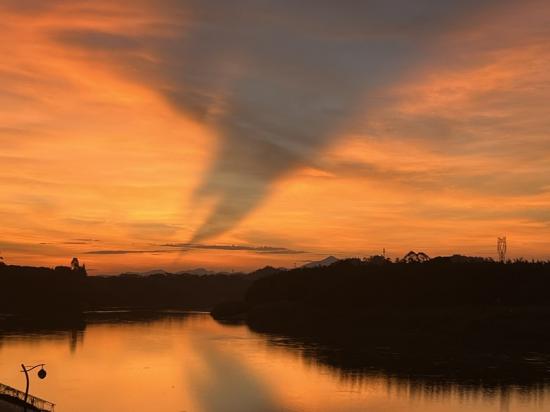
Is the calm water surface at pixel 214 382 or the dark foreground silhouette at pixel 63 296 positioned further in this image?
the dark foreground silhouette at pixel 63 296

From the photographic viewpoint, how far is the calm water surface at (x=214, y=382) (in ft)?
137

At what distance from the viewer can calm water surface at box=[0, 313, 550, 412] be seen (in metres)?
41.9

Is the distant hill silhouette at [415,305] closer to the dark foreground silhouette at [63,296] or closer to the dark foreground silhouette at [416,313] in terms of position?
the dark foreground silhouette at [416,313]

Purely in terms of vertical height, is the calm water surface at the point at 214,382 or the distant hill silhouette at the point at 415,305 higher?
the distant hill silhouette at the point at 415,305

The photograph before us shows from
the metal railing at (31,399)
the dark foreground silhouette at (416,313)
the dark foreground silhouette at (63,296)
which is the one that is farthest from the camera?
the dark foreground silhouette at (63,296)

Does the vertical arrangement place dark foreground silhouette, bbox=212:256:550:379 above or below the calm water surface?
above

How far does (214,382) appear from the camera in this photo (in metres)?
50.2

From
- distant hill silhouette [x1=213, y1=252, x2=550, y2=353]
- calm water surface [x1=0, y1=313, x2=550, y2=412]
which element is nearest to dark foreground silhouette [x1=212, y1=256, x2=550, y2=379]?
distant hill silhouette [x1=213, y1=252, x2=550, y2=353]

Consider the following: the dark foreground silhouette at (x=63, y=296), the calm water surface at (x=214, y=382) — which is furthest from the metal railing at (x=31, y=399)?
the dark foreground silhouette at (x=63, y=296)

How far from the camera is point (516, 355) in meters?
68.6

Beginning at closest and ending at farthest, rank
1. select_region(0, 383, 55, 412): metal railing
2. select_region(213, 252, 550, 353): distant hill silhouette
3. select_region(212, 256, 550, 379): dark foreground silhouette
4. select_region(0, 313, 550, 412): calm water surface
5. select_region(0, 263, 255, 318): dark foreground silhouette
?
select_region(0, 383, 55, 412): metal railing
select_region(0, 313, 550, 412): calm water surface
select_region(212, 256, 550, 379): dark foreground silhouette
select_region(213, 252, 550, 353): distant hill silhouette
select_region(0, 263, 255, 318): dark foreground silhouette

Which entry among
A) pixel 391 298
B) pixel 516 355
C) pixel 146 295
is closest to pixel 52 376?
pixel 516 355

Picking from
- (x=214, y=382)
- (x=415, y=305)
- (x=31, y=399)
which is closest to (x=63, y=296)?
(x=415, y=305)

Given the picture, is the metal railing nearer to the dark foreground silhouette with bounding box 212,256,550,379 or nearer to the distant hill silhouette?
the dark foreground silhouette with bounding box 212,256,550,379
